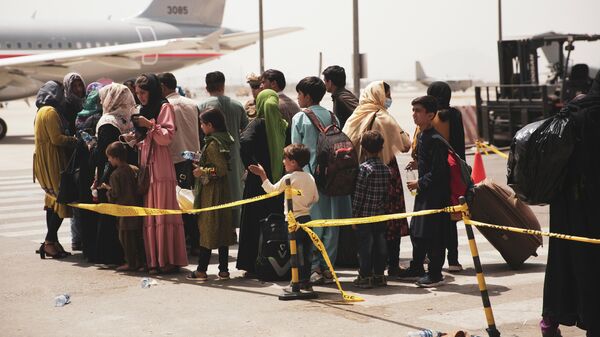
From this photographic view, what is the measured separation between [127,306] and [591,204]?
391cm

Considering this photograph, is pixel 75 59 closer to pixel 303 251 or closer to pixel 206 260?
pixel 206 260

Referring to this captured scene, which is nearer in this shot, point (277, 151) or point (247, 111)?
point (277, 151)

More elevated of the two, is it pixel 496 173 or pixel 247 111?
pixel 247 111

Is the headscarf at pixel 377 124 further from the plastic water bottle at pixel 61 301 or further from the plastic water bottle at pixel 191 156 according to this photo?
the plastic water bottle at pixel 61 301

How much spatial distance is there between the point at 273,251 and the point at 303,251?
562 mm

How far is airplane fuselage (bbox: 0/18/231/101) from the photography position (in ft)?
123

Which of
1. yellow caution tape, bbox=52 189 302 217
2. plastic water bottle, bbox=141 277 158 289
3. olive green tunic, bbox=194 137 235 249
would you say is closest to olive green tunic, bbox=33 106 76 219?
yellow caution tape, bbox=52 189 302 217

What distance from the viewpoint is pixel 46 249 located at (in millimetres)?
11070

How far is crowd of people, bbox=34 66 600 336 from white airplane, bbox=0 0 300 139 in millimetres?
→ 22506

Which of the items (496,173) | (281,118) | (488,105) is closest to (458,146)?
(281,118)

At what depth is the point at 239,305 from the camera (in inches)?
330

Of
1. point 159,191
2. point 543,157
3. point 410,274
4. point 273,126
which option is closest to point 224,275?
point 159,191

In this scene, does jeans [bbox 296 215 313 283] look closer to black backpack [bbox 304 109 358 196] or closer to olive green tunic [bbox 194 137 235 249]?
black backpack [bbox 304 109 358 196]

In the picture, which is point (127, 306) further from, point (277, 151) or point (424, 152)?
point (424, 152)
